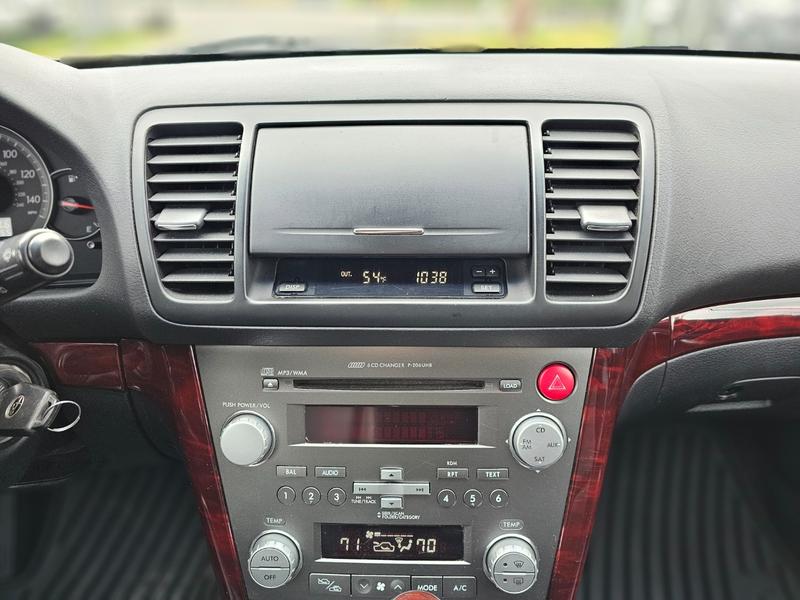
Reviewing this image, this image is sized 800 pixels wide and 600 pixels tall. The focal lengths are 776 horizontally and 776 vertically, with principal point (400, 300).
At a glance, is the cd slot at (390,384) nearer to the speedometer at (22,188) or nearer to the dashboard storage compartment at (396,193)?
the dashboard storage compartment at (396,193)

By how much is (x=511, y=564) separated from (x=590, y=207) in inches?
30.4

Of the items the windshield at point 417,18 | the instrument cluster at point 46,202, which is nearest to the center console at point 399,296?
the instrument cluster at point 46,202

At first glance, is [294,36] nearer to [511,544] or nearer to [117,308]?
[117,308]

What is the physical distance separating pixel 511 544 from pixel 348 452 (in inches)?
16.0

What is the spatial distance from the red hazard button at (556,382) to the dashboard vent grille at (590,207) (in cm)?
17

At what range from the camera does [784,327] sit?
1.73 m

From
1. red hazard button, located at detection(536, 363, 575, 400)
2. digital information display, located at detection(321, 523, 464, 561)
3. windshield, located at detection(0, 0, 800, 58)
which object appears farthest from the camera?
windshield, located at detection(0, 0, 800, 58)

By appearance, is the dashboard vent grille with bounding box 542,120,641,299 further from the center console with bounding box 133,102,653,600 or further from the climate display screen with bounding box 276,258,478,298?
the climate display screen with bounding box 276,258,478,298

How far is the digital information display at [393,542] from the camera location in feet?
5.55

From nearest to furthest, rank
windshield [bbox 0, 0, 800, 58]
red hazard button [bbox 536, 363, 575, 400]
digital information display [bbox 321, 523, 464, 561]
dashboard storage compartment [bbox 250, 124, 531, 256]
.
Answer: dashboard storage compartment [bbox 250, 124, 531, 256]
red hazard button [bbox 536, 363, 575, 400]
digital information display [bbox 321, 523, 464, 561]
windshield [bbox 0, 0, 800, 58]

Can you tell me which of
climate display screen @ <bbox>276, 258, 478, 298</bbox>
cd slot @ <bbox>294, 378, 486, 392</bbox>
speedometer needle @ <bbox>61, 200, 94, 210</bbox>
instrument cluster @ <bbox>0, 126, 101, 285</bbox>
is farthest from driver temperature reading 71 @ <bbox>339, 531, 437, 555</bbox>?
speedometer needle @ <bbox>61, 200, 94, 210</bbox>

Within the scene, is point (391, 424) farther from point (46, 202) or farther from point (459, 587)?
point (46, 202)

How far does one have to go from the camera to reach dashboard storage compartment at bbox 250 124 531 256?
149cm

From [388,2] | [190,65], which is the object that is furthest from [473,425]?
[388,2]
